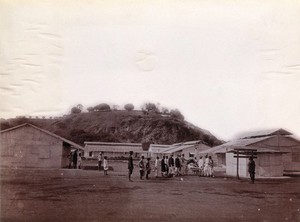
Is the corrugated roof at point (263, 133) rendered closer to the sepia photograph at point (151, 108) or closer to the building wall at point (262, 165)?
the sepia photograph at point (151, 108)

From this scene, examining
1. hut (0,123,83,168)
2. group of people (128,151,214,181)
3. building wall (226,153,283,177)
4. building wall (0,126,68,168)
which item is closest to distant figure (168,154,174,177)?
group of people (128,151,214,181)

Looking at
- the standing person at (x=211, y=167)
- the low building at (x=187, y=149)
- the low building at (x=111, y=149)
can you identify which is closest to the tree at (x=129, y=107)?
the low building at (x=111, y=149)

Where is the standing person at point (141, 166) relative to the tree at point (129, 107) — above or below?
below

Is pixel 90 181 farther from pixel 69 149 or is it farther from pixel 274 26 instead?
pixel 274 26

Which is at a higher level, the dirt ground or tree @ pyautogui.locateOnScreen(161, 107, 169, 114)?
tree @ pyautogui.locateOnScreen(161, 107, 169, 114)

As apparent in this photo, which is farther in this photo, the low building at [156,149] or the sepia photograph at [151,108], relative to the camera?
the low building at [156,149]

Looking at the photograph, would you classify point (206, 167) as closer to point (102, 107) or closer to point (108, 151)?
Result: point (108, 151)

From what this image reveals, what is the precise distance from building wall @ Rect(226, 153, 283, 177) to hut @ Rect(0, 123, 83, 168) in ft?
3.11

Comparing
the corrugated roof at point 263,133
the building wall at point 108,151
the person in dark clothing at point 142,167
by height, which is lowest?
the person in dark clothing at point 142,167

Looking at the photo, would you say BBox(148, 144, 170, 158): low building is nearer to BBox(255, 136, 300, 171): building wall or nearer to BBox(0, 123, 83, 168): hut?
BBox(0, 123, 83, 168): hut

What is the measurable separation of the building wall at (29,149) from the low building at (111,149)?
0.57ft

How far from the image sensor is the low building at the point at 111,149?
3377mm

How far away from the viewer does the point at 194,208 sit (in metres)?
3.32

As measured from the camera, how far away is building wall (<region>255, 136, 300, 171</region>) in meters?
3.37
